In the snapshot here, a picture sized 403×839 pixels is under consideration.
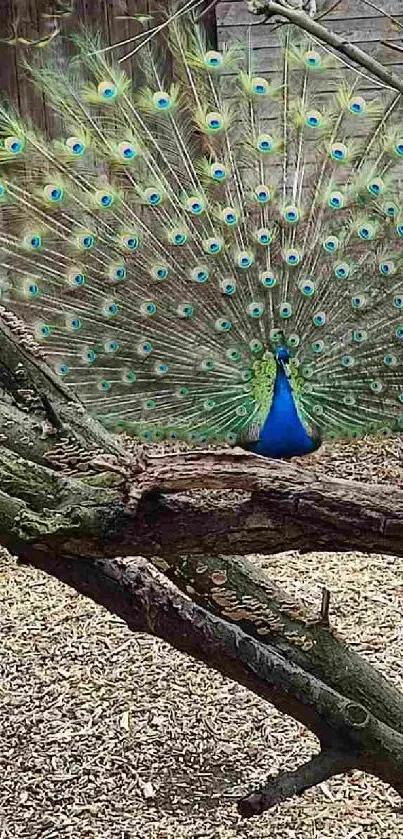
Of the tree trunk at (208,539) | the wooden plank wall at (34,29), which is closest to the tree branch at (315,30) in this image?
the tree trunk at (208,539)

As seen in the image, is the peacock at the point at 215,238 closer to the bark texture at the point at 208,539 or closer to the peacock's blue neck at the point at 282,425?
the peacock's blue neck at the point at 282,425

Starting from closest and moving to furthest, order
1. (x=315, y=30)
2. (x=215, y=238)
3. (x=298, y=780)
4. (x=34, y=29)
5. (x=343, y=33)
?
(x=315, y=30) < (x=298, y=780) < (x=215, y=238) < (x=343, y=33) < (x=34, y=29)

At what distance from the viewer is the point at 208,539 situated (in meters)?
0.98

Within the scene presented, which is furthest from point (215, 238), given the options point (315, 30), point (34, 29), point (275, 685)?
point (315, 30)

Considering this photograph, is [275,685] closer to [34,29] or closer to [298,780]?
[298,780]

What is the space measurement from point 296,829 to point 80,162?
2.04 m

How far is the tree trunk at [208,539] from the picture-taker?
956 mm

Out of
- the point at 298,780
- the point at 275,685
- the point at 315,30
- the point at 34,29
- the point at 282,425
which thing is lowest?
the point at 298,780

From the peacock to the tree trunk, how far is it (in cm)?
195

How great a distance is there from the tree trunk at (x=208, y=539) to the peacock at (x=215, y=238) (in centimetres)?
195

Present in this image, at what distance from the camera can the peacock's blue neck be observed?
3.37m

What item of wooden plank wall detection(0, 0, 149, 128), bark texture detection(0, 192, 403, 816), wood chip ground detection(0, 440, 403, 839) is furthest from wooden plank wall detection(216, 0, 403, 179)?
bark texture detection(0, 192, 403, 816)

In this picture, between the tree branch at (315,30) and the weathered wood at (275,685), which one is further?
the weathered wood at (275,685)

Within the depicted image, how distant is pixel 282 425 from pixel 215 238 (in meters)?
0.62
